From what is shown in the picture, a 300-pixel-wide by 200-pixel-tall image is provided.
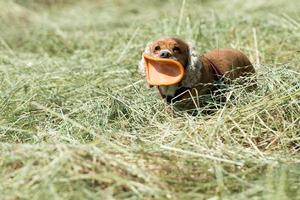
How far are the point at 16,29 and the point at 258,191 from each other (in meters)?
4.44

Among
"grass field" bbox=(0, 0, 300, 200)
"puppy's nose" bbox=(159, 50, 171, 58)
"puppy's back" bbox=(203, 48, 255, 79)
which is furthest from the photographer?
"puppy's back" bbox=(203, 48, 255, 79)

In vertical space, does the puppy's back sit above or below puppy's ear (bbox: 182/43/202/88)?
below

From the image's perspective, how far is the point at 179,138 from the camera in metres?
3.48

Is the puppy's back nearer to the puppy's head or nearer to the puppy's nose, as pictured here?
the puppy's head

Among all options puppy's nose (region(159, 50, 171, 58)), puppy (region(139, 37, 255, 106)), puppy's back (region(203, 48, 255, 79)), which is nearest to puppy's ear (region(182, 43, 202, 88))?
puppy (region(139, 37, 255, 106))

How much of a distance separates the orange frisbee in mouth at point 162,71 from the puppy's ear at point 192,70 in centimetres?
6

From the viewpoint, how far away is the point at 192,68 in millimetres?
4059

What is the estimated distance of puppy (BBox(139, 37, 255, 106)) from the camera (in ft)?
13.2

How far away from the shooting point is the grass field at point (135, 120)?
300 centimetres

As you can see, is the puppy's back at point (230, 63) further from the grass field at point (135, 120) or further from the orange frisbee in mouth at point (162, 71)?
the orange frisbee in mouth at point (162, 71)

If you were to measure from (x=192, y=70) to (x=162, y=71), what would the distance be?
165 millimetres

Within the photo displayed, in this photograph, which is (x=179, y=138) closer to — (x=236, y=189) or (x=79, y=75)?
(x=236, y=189)

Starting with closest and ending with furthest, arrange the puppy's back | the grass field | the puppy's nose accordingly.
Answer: the grass field < the puppy's nose < the puppy's back

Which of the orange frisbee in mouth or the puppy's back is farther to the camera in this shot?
the puppy's back
